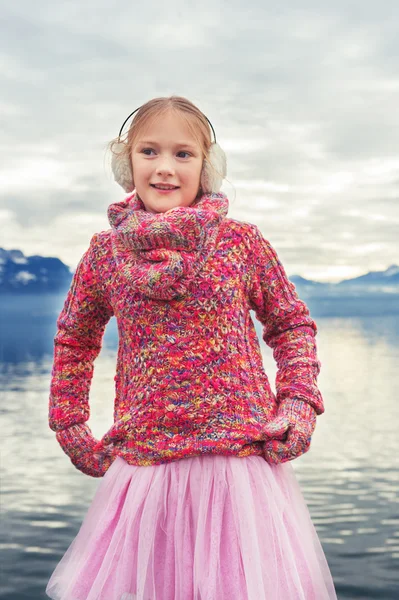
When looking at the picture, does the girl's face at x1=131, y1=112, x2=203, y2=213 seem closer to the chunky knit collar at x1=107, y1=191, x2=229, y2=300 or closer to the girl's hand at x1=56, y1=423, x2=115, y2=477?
the chunky knit collar at x1=107, y1=191, x2=229, y2=300

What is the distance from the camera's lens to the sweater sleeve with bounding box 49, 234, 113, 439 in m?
2.62

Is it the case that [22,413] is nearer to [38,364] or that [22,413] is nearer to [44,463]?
[44,463]

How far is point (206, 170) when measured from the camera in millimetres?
2570

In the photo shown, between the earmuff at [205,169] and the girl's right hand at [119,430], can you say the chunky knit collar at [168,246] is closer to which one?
the earmuff at [205,169]

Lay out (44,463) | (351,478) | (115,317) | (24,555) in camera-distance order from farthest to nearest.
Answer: (44,463) → (351,478) → (24,555) → (115,317)

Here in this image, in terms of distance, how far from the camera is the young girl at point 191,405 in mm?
2311

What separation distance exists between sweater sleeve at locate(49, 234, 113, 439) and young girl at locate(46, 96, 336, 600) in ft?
0.03

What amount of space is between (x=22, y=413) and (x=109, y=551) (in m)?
23.5

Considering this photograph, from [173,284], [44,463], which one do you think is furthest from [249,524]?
[44,463]

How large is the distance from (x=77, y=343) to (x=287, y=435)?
757mm

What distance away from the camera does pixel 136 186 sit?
2.59 m

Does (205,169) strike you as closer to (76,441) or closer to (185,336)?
(185,336)

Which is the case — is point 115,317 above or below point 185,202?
below

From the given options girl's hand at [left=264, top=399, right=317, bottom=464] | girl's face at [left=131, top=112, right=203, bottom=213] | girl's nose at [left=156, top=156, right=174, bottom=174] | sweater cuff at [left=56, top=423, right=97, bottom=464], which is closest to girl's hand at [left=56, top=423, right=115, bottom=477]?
sweater cuff at [left=56, top=423, right=97, bottom=464]
